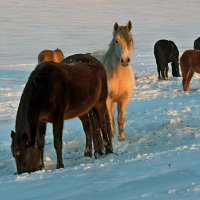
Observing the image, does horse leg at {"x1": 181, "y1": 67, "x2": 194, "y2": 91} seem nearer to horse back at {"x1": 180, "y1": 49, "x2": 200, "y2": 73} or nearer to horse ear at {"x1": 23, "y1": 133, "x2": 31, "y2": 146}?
horse back at {"x1": 180, "y1": 49, "x2": 200, "y2": 73}

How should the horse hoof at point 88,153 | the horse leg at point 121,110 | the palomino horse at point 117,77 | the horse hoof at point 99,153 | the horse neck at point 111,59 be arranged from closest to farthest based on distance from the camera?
the horse hoof at point 99,153 → the horse hoof at point 88,153 → the palomino horse at point 117,77 → the horse neck at point 111,59 → the horse leg at point 121,110

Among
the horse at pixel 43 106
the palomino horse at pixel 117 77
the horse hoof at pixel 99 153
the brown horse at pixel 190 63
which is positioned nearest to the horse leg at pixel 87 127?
the horse hoof at pixel 99 153

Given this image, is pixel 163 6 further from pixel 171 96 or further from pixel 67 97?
pixel 67 97

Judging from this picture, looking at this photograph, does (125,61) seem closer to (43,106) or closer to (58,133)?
(58,133)

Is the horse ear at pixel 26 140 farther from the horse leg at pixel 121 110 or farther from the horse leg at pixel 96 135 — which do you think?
the horse leg at pixel 121 110

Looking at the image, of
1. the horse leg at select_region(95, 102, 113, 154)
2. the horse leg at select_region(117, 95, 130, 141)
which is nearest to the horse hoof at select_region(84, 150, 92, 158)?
the horse leg at select_region(95, 102, 113, 154)

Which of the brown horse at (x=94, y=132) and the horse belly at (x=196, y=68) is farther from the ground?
the horse belly at (x=196, y=68)

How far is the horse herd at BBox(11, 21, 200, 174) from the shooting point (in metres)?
6.18

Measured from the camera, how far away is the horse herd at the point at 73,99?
20.3 ft

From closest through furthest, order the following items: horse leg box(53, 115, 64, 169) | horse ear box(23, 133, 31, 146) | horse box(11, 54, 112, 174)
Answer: horse ear box(23, 133, 31, 146), horse box(11, 54, 112, 174), horse leg box(53, 115, 64, 169)

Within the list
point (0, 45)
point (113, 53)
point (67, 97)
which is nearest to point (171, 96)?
point (113, 53)

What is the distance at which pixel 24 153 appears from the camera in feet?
20.1

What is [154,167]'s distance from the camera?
4730mm

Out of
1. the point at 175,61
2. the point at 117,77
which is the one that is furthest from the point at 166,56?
the point at 117,77
